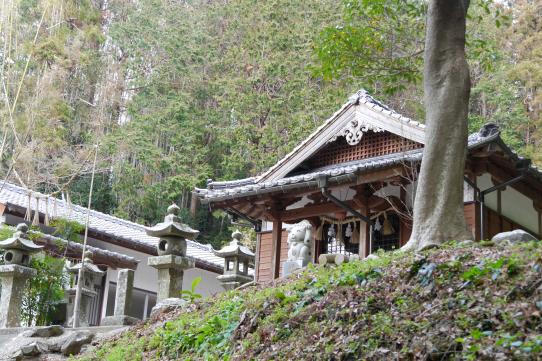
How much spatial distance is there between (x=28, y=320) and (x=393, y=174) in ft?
29.6

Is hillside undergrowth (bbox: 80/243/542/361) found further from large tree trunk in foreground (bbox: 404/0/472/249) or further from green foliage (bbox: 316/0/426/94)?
green foliage (bbox: 316/0/426/94)

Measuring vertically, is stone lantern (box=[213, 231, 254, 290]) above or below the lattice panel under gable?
below

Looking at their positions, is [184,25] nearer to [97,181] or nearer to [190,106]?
[190,106]

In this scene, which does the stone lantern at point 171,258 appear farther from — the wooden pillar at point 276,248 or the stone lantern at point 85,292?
the wooden pillar at point 276,248

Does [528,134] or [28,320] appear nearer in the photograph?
[28,320]

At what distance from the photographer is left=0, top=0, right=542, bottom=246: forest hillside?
3303cm

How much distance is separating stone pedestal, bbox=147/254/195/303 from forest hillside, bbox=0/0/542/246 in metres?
16.9

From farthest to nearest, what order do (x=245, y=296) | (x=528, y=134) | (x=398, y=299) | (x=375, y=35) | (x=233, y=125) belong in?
(x=233, y=125)
(x=528, y=134)
(x=375, y=35)
(x=245, y=296)
(x=398, y=299)

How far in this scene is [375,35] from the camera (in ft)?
43.5

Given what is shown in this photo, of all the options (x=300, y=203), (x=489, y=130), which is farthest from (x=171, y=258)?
(x=489, y=130)

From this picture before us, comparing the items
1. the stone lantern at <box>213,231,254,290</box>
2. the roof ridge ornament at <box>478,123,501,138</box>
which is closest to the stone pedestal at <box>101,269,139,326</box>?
the stone lantern at <box>213,231,254,290</box>

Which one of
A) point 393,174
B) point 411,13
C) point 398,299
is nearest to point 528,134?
point 393,174

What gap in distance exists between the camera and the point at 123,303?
47.9 feet

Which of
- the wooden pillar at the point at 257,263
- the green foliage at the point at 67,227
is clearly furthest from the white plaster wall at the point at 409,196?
the green foliage at the point at 67,227
